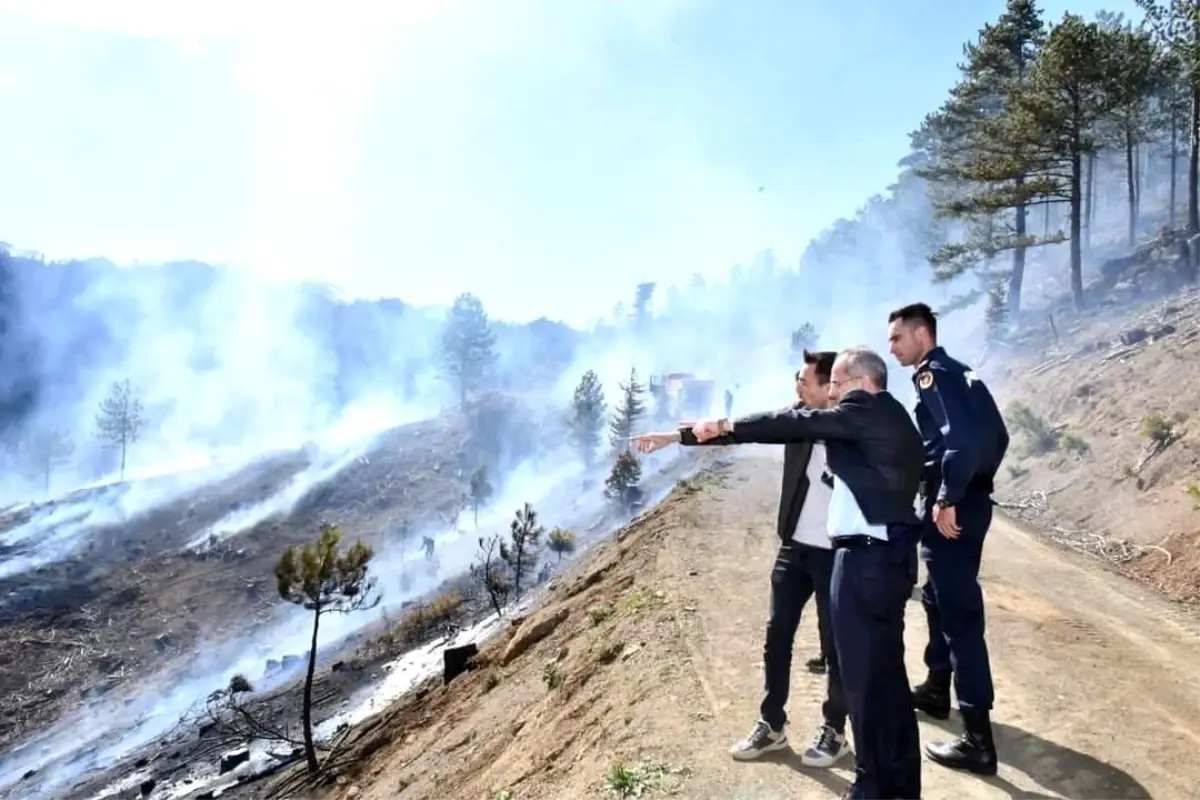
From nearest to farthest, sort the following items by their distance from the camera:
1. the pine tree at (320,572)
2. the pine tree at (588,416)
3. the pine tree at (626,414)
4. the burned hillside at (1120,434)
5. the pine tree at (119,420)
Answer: the burned hillside at (1120,434) < the pine tree at (320,572) < the pine tree at (626,414) < the pine tree at (588,416) < the pine tree at (119,420)

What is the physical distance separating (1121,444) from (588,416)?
53173mm

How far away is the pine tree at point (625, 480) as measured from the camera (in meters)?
43.2

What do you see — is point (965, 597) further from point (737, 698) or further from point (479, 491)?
point (479, 491)

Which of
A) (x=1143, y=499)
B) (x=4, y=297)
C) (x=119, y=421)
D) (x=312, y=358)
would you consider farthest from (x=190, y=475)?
(x=1143, y=499)

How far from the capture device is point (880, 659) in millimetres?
3273

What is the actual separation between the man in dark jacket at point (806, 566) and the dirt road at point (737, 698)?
291 mm

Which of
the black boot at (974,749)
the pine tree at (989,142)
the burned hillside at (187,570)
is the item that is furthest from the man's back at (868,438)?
the burned hillside at (187,570)

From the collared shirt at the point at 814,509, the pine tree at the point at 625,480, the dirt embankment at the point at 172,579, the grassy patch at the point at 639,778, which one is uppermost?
the collared shirt at the point at 814,509

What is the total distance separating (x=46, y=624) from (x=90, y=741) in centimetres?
1617

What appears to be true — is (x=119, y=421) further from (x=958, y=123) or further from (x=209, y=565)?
(x=958, y=123)

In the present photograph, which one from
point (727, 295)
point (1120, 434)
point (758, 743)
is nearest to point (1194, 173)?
point (1120, 434)

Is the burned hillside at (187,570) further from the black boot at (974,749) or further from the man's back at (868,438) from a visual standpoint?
the man's back at (868,438)

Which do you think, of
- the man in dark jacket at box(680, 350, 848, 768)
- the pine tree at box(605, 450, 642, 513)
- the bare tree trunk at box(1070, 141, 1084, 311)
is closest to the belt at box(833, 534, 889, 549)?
the man in dark jacket at box(680, 350, 848, 768)

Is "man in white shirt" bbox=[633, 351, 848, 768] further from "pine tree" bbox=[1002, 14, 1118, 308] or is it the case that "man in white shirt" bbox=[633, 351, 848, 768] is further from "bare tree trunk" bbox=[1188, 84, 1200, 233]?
"bare tree trunk" bbox=[1188, 84, 1200, 233]
